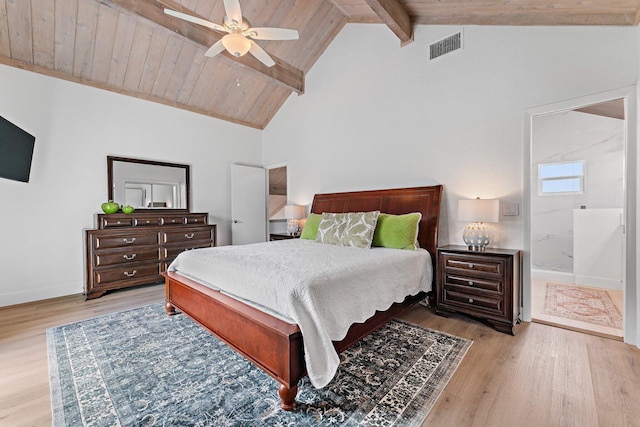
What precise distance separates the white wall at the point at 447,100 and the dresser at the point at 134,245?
87.6 inches

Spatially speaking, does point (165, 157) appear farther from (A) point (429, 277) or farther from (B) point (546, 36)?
(B) point (546, 36)

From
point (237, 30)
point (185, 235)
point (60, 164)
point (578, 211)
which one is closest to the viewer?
point (237, 30)

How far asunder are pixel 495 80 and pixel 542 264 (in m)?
3.15

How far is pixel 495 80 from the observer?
10.0 ft

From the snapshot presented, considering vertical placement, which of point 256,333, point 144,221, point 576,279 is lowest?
point 576,279

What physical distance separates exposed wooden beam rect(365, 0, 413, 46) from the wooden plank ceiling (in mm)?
11

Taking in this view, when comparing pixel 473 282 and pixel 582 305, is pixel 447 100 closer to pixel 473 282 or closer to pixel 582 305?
pixel 473 282

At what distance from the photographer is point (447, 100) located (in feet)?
11.1

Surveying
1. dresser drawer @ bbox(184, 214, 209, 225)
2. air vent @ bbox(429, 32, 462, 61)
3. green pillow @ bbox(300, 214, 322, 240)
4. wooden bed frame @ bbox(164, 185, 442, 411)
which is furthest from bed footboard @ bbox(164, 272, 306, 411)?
air vent @ bbox(429, 32, 462, 61)

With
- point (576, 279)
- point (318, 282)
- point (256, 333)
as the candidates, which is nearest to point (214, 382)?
point (256, 333)

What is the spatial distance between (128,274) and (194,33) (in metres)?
3.29

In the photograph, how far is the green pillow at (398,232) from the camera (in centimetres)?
308

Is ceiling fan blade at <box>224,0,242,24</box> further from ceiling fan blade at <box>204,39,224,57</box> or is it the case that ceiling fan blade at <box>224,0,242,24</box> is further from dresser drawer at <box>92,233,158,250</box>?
dresser drawer at <box>92,233,158,250</box>

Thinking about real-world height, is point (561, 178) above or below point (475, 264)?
above
